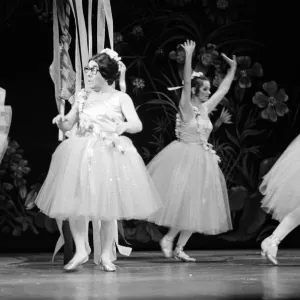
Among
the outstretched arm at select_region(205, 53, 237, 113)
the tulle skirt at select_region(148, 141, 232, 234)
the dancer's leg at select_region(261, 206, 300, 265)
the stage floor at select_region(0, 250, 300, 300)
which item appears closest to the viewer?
the stage floor at select_region(0, 250, 300, 300)

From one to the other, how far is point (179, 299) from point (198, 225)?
2.16 m

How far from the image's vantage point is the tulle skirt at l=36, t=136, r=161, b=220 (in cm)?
385

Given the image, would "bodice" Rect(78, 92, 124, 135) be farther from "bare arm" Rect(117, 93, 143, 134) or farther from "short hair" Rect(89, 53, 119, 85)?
"short hair" Rect(89, 53, 119, 85)

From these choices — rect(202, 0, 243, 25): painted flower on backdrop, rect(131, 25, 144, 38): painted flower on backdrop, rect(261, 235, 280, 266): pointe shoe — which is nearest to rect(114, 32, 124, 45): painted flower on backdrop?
rect(131, 25, 144, 38): painted flower on backdrop

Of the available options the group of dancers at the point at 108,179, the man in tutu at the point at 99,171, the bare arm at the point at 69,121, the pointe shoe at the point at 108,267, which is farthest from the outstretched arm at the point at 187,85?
the pointe shoe at the point at 108,267

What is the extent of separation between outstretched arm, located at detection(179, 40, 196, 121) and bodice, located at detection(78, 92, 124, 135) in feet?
2.66

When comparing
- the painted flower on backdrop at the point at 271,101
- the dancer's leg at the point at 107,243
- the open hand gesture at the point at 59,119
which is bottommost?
the dancer's leg at the point at 107,243

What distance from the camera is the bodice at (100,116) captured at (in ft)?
13.4

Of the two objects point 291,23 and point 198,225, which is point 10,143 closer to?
point 198,225

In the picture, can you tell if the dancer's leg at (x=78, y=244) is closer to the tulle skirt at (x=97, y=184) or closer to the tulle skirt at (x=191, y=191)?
the tulle skirt at (x=97, y=184)

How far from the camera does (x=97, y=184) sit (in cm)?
390

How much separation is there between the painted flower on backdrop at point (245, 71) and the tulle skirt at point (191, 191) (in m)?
1.19

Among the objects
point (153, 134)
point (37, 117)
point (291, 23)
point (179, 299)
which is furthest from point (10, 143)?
point (179, 299)

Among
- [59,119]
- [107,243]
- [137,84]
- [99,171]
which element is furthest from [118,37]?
[107,243]
